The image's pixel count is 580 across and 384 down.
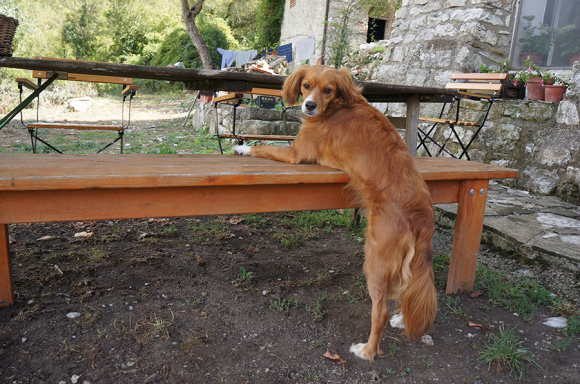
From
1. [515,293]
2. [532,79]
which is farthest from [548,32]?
[515,293]

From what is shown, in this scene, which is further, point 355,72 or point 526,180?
point 355,72

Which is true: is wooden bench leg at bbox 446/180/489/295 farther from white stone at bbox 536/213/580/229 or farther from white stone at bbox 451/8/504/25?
white stone at bbox 451/8/504/25

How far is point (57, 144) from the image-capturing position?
22.4ft

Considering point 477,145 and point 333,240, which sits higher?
point 477,145

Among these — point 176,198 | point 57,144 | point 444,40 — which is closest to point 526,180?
point 444,40

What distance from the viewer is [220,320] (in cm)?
208

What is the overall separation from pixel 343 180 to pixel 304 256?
117 centimetres

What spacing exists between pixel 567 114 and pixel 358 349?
407cm

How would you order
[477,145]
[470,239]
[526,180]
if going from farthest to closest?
[477,145]
[526,180]
[470,239]

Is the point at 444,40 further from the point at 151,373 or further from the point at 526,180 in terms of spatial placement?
the point at 151,373

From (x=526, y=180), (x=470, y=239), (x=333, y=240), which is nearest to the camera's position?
(x=470, y=239)

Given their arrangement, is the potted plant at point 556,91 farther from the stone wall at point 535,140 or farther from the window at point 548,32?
the window at point 548,32

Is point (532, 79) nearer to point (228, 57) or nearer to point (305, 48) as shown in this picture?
point (305, 48)

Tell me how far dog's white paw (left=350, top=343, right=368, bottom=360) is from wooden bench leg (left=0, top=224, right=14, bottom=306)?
66.9 inches
